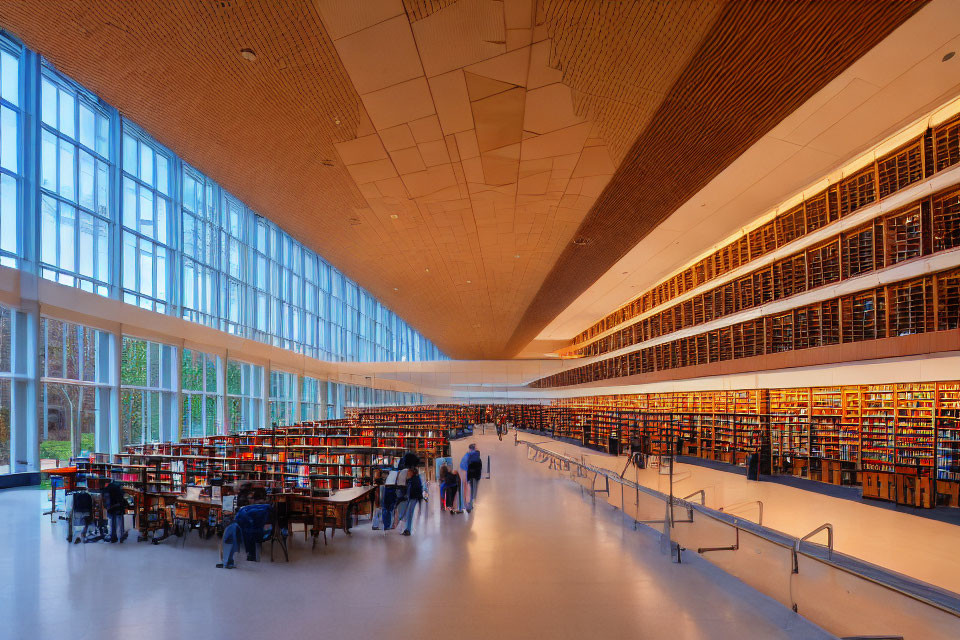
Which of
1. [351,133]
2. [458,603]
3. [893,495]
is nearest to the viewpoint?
[458,603]

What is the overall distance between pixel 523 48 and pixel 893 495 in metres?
8.92

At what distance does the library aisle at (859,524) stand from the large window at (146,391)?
1080 cm

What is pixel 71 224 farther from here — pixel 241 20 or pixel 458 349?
pixel 458 349

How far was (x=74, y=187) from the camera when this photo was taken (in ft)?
39.6

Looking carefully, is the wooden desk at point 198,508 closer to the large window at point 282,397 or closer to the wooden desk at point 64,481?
the wooden desk at point 64,481

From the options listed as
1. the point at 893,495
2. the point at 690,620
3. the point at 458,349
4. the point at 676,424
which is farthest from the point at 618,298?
the point at 458,349

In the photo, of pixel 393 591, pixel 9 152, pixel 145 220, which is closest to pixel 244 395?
pixel 145 220

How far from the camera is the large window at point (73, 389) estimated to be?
11.1 metres

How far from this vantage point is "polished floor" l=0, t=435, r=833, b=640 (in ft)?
14.6

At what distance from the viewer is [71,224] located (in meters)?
12.0

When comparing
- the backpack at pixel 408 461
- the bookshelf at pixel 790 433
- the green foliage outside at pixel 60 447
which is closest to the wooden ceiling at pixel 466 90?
the backpack at pixel 408 461

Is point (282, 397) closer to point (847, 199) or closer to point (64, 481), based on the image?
point (64, 481)

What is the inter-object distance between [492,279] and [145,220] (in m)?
9.27

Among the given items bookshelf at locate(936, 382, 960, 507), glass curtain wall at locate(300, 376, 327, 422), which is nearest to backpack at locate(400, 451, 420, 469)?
bookshelf at locate(936, 382, 960, 507)
